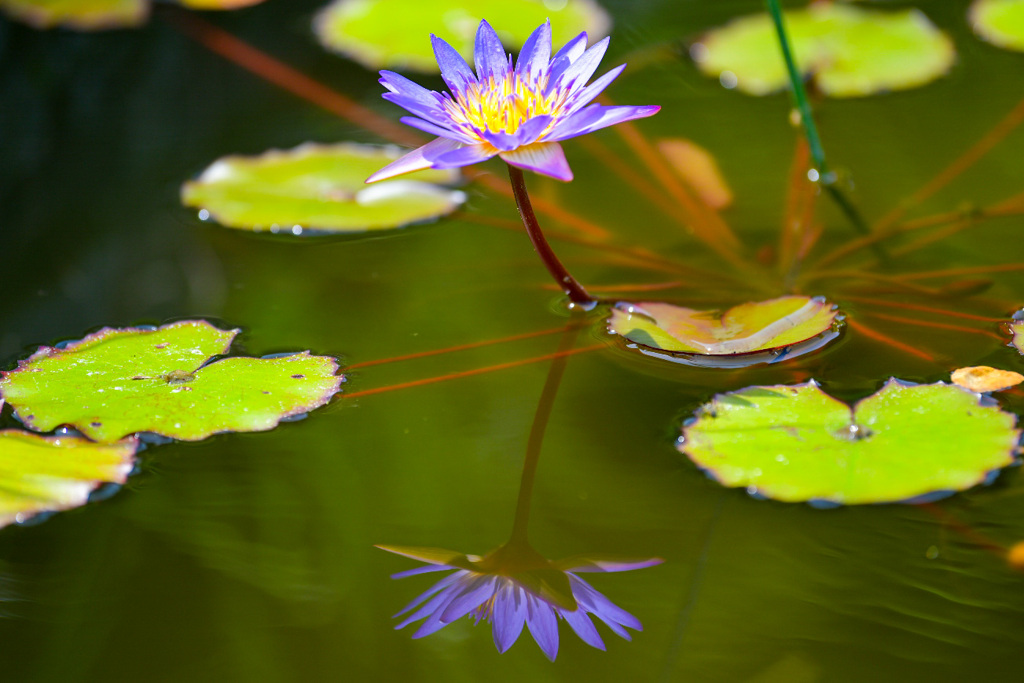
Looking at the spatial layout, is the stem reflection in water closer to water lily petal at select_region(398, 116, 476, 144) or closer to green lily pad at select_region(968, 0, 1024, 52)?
water lily petal at select_region(398, 116, 476, 144)

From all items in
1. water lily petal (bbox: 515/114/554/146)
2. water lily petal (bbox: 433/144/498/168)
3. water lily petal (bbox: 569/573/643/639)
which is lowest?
water lily petal (bbox: 569/573/643/639)

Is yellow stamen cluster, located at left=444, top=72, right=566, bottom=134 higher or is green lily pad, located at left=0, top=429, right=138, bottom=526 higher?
yellow stamen cluster, located at left=444, top=72, right=566, bottom=134

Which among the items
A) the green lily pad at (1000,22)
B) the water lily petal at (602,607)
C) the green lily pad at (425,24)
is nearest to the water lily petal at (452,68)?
the water lily petal at (602,607)

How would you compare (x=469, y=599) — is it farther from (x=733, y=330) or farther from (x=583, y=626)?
(x=733, y=330)

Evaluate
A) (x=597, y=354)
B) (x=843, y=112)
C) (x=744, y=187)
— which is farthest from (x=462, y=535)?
(x=843, y=112)

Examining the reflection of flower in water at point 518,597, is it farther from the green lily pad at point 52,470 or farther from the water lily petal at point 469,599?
the green lily pad at point 52,470

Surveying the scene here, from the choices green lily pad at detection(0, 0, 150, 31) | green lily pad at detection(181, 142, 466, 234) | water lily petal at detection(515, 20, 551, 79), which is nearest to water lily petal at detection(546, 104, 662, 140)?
water lily petal at detection(515, 20, 551, 79)
